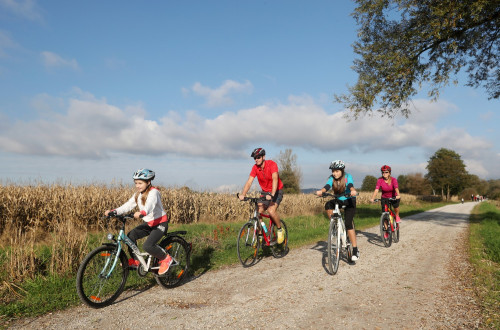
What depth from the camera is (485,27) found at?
13.9 meters

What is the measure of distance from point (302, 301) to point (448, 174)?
260ft

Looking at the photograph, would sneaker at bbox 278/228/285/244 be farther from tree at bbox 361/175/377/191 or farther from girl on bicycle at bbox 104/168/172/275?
tree at bbox 361/175/377/191

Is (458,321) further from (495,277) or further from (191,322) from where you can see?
(191,322)

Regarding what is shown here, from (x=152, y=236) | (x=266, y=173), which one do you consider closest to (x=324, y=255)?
(x=266, y=173)

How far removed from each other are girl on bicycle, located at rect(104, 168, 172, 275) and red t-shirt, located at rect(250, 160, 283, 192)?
3.02 metres

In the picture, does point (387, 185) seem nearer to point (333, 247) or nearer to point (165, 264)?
point (333, 247)

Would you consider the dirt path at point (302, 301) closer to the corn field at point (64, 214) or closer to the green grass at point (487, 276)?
the green grass at point (487, 276)

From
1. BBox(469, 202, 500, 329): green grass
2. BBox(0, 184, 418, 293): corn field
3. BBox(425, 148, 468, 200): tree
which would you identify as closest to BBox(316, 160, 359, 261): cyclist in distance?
BBox(469, 202, 500, 329): green grass

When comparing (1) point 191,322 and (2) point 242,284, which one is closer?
(1) point 191,322

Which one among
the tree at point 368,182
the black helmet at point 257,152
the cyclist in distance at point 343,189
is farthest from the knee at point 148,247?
the tree at point 368,182

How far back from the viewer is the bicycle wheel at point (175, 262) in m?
5.80

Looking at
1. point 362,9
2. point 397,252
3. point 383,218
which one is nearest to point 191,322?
point 397,252

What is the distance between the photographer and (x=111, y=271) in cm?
513

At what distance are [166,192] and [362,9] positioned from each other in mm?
14148
